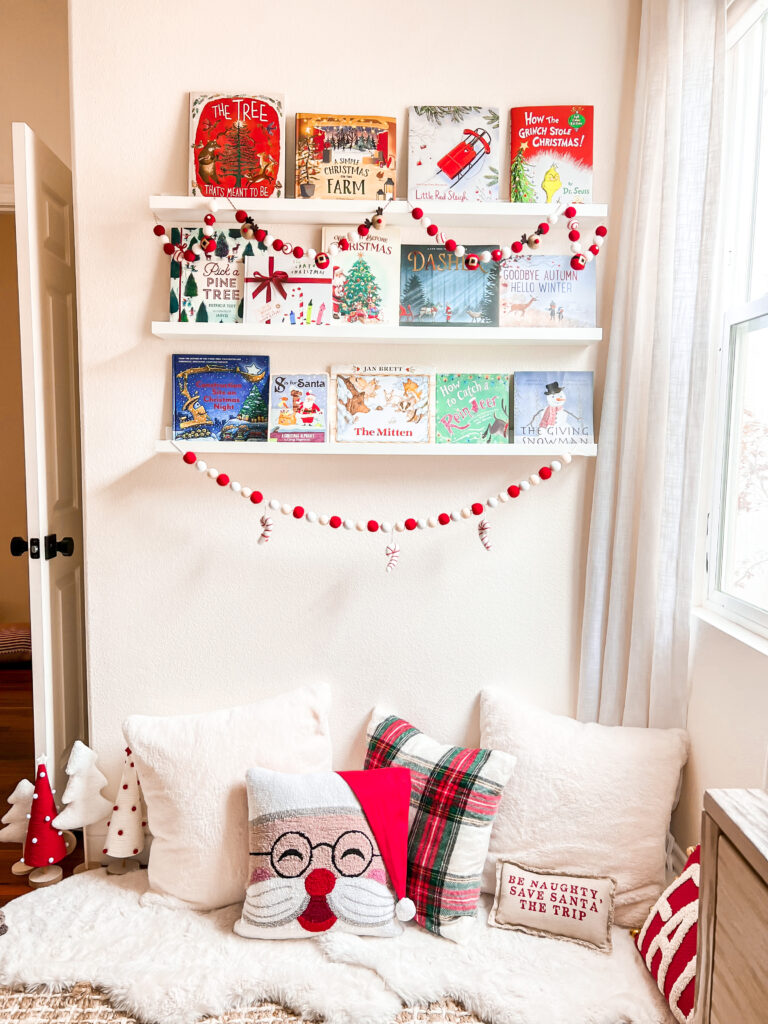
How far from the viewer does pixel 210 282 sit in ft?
6.12

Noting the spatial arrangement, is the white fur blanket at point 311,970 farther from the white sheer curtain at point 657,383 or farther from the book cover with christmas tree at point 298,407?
the book cover with christmas tree at point 298,407

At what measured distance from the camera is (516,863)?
1.78 metres

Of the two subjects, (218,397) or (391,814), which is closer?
(391,814)

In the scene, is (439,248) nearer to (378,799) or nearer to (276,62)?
(276,62)

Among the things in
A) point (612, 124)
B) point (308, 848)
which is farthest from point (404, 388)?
point (308, 848)

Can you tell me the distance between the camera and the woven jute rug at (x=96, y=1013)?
142 cm

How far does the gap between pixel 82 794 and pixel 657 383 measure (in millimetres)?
1767

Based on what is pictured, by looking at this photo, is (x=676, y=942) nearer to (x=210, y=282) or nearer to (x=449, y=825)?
(x=449, y=825)

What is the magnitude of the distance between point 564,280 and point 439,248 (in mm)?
326

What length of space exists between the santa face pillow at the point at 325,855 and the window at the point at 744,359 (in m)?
0.93

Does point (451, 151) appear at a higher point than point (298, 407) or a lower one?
higher

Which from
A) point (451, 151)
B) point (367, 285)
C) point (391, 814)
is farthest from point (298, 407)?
point (391, 814)

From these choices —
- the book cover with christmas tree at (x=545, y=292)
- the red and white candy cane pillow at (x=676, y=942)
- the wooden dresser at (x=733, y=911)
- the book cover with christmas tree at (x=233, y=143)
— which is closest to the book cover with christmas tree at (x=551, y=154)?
the book cover with christmas tree at (x=545, y=292)

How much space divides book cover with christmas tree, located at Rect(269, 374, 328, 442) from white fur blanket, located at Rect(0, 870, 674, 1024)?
3.77 ft
